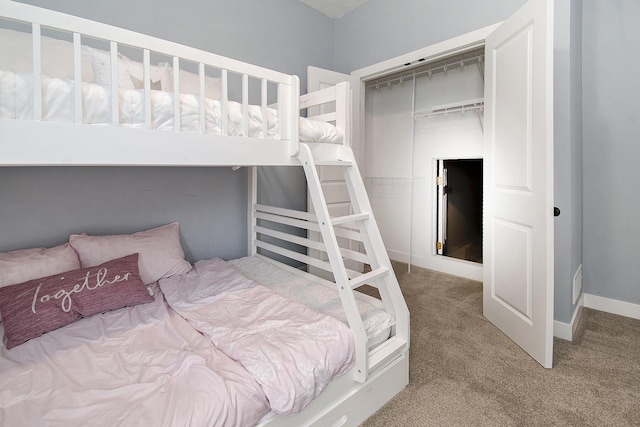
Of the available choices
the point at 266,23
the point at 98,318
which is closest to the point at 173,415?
the point at 98,318

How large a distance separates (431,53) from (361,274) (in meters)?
1.99

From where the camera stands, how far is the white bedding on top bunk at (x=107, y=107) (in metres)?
0.97

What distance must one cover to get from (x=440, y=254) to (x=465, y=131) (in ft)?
4.38

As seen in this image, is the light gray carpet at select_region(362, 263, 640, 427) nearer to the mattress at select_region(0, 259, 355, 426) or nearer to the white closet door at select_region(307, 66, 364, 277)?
the mattress at select_region(0, 259, 355, 426)

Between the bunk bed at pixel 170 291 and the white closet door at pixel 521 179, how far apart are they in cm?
86

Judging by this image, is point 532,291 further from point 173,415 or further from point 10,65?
point 10,65

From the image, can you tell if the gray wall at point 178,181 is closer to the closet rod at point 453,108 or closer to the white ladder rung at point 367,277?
the closet rod at point 453,108

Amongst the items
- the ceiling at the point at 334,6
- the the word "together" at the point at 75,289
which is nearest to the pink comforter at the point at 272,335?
the the word "together" at the point at 75,289

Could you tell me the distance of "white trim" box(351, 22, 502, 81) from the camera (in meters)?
2.34

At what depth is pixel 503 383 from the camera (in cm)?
167

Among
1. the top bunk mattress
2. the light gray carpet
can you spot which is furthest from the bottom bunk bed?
the top bunk mattress

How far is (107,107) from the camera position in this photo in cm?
112

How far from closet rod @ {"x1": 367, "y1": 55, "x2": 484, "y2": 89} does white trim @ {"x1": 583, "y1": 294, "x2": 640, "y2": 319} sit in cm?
223

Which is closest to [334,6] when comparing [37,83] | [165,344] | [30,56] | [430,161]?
[430,161]
